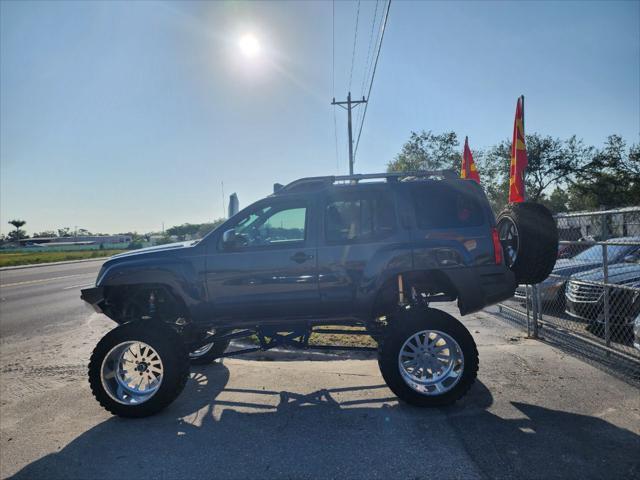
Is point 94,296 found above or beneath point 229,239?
beneath

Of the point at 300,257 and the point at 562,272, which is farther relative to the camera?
the point at 562,272

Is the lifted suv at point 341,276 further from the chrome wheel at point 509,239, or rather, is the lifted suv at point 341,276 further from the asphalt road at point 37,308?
the asphalt road at point 37,308

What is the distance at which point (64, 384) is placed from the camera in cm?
477

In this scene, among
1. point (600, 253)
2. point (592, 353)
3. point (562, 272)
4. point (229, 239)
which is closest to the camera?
point (229, 239)

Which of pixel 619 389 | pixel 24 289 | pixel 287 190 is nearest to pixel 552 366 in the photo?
pixel 619 389

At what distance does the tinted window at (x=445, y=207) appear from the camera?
399cm

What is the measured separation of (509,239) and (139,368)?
4.10 m

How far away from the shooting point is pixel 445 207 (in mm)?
4059

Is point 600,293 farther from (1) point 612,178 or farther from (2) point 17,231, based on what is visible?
(2) point 17,231

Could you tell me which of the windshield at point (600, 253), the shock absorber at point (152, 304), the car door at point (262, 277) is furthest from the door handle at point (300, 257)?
the windshield at point (600, 253)

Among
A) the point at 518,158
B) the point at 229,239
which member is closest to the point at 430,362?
the point at 229,239

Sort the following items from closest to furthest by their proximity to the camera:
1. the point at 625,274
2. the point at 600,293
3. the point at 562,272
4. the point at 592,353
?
1. the point at 592,353
2. the point at 625,274
3. the point at 600,293
4. the point at 562,272

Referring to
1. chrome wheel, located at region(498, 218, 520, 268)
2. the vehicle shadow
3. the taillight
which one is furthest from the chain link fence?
the vehicle shadow

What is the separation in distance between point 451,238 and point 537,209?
0.97 m
